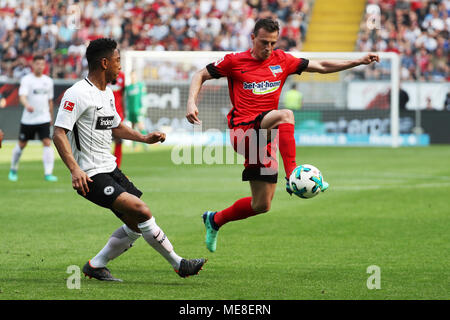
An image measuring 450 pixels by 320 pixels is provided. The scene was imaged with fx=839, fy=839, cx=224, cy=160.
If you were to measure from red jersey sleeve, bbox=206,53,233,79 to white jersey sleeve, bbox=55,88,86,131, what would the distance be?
1880 millimetres

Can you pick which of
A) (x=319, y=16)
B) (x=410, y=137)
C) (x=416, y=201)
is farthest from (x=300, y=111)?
(x=416, y=201)

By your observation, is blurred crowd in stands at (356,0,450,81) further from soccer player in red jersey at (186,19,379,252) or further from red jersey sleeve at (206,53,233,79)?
red jersey sleeve at (206,53,233,79)

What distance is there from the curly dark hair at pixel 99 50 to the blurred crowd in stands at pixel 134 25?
24.2 meters

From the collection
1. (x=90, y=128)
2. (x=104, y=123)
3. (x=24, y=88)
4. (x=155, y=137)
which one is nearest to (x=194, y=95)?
(x=155, y=137)

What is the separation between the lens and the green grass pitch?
6.64 meters

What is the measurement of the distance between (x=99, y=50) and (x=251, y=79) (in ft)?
6.04

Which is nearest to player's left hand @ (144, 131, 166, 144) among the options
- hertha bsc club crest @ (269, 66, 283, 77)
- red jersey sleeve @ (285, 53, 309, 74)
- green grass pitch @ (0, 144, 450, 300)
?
green grass pitch @ (0, 144, 450, 300)

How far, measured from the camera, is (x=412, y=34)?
32.4 m

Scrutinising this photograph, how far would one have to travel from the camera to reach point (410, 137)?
28.3 metres

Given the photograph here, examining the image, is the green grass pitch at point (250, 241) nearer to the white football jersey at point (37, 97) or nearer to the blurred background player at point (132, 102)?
the white football jersey at point (37, 97)

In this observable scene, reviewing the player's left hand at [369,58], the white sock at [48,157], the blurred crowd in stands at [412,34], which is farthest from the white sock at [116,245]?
the blurred crowd in stands at [412,34]

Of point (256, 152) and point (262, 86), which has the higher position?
point (262, 86)

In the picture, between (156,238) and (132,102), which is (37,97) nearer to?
(132,102)

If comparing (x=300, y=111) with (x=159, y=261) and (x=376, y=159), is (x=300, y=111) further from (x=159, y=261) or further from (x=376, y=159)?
(x=159, y=261)
